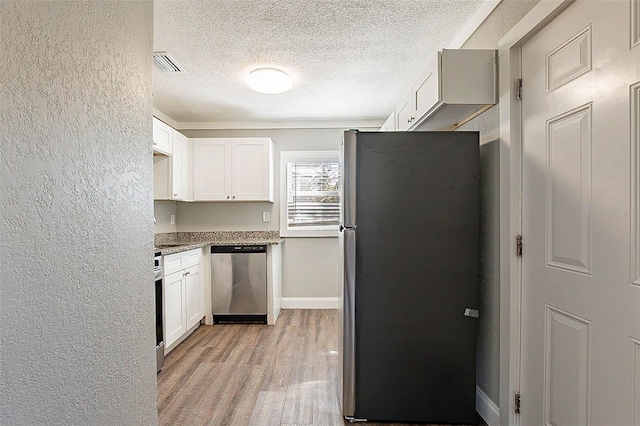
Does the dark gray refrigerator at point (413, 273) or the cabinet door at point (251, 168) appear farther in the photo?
the cabinet door at point (251, 168)

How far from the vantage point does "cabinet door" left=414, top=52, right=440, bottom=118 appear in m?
1.95

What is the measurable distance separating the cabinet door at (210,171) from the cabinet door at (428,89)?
2.61m

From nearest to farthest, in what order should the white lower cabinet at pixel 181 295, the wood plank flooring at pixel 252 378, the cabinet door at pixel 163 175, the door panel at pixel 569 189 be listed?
1. the door panel at pixel 569 189
2. the wood plank flooring at pixel 252 378
3. the white lower cabinet at pixel 181 295
4. the cabinet door at pixel 163 175

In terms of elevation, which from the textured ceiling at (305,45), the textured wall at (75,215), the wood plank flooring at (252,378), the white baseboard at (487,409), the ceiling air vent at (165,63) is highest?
the textured ceiling at (305,45)

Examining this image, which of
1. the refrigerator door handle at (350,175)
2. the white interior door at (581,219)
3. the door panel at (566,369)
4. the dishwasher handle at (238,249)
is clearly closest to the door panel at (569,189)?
the white interior door at (581,219)

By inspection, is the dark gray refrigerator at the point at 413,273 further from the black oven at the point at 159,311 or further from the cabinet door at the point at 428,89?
the black oven at the point at 159,311

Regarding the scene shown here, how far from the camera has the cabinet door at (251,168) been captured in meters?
4.29

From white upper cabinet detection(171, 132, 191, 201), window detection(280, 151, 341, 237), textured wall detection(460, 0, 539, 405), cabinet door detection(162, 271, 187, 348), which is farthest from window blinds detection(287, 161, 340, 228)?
textured wall detection(460, 0, 539, 405)

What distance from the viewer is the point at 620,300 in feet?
3.85

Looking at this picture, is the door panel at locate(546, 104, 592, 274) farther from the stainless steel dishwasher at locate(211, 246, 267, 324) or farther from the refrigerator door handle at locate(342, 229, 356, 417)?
the stainless steel dishwasher at locate(211, 246, 267, 324)

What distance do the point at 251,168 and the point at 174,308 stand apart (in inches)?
72.7

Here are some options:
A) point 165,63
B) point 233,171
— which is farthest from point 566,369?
point 233,171

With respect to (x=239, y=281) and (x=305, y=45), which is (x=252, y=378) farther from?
(x=305, y=45)

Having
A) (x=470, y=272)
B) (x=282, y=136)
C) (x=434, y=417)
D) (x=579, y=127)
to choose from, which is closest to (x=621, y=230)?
(x=579, y=127)
